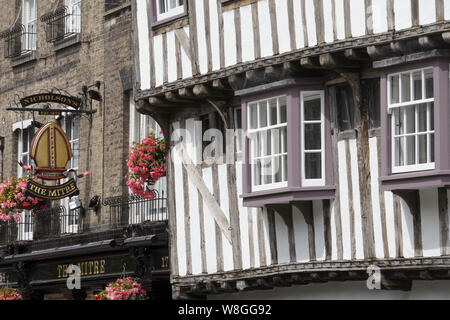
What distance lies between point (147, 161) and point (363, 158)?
473cm

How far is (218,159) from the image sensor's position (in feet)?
61.3

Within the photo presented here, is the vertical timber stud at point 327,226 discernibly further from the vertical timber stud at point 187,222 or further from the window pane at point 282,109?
the vertical timber stud at point 187,222

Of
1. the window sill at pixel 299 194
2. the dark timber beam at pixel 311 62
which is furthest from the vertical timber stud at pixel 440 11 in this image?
the window sill at pixel 299 194

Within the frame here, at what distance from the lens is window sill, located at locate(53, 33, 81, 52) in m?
23.5

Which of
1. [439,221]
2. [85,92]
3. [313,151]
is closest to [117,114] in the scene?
[85,92]

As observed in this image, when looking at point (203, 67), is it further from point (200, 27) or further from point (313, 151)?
point (313, 151)

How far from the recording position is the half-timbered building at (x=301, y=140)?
51.5 feet

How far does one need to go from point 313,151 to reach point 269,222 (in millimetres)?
1312

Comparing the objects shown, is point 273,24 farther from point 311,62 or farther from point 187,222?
point 187,222

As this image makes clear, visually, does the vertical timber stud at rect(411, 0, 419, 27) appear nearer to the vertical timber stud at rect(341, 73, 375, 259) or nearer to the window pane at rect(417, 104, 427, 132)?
the window pane at rect(417, 104, 427, 132)

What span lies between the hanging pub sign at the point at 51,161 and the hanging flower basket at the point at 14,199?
1300mm

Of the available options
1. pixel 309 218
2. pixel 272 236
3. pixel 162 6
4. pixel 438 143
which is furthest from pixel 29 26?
pixel 438 143

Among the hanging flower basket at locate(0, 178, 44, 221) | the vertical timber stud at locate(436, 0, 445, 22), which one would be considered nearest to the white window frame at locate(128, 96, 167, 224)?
the hanging flower basket at locate(0, 178, 44, 221)

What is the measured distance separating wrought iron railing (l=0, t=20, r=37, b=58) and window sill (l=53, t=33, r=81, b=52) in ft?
3.90
